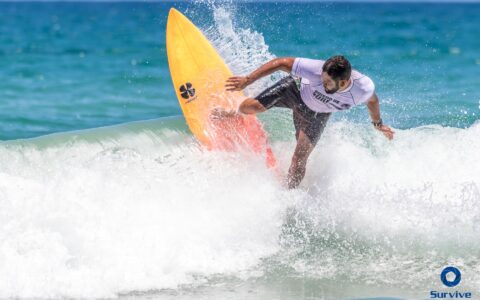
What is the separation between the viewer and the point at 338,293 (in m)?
5.18

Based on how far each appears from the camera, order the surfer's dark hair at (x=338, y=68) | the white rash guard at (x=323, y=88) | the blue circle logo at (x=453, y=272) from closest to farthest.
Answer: the blue circle logo at (x=453, y=272)
the surfer's dark hair at (x=338, y=68)
the white rash guard at (x=323, y=88)

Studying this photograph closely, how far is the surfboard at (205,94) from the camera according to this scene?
23.7 feet

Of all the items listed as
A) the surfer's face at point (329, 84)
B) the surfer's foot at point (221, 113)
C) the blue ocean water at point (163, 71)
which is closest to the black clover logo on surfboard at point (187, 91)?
the surfer's foot at point (221, 113)

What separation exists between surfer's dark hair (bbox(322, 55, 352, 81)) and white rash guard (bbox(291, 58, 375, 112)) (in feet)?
0.64

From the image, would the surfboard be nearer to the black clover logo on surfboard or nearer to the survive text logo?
the black clover logo on surfboard

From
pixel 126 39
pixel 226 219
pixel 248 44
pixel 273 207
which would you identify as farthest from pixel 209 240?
pixel 126 39

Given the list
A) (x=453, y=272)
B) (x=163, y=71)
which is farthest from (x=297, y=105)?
(x=163, y=71)

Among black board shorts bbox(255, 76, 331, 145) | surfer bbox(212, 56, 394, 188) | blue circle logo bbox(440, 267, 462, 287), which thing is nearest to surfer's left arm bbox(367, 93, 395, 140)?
surfer bbox(212, 56, 394, 188)

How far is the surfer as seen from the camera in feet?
19.3


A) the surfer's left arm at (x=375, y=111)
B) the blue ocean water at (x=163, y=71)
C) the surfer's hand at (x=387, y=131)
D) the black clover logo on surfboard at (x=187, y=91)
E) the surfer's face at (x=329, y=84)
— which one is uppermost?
the blue ocean water at (x=163, y=71)

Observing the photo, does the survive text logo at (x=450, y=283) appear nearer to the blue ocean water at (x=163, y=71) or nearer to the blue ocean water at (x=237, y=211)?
the blue ocean water at (x=237, y=211)

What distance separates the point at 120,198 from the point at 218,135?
164 centimetres

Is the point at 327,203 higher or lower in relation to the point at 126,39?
lower

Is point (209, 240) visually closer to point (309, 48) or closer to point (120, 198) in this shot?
point (120, 198)
